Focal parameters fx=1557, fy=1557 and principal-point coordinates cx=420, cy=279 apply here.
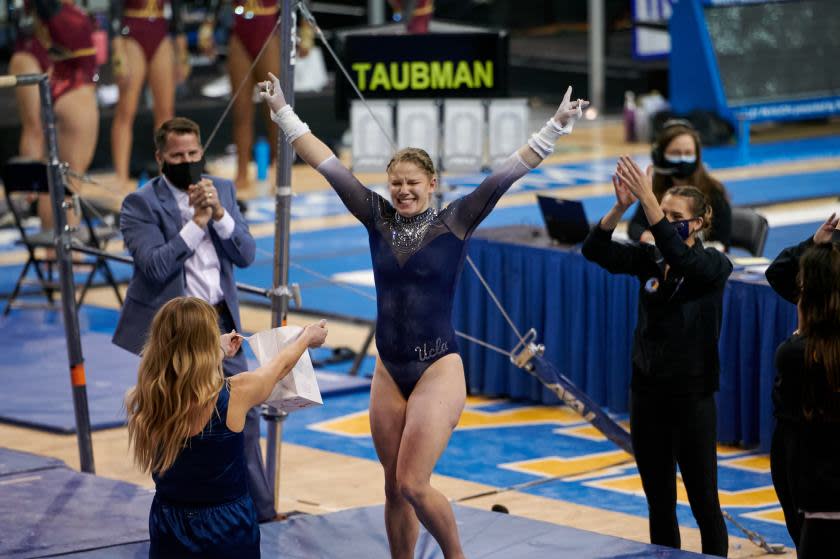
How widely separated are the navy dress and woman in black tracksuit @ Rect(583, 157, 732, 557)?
1.73m

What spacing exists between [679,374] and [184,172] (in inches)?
83.1

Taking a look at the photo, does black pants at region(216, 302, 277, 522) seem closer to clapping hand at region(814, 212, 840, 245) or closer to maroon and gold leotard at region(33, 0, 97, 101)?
clapping hand at region(814, 212, 840, 245)

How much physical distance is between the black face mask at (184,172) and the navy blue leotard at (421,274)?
47.0 inches

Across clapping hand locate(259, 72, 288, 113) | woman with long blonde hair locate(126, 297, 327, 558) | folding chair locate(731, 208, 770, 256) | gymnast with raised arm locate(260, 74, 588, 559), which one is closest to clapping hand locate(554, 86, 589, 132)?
gymnast with raised arm locate(260, 74, 588, 559)

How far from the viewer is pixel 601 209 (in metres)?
14.1

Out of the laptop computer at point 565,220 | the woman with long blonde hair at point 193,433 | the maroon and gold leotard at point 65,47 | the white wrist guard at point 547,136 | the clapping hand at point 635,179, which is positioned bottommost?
the woman with long blonde hair at point 193,433

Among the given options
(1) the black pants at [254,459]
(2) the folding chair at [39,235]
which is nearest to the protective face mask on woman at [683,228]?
(1) the black pants at [254,459]

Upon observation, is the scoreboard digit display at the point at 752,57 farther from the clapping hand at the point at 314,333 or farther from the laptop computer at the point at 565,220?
the clapping hand at the point at 314,333

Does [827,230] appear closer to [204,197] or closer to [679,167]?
[679,167]

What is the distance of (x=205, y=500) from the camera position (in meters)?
4.40

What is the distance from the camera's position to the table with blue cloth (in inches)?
290

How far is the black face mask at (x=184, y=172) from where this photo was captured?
6160 mm

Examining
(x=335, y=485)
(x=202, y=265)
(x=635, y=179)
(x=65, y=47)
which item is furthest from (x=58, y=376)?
(x=635, y=179)

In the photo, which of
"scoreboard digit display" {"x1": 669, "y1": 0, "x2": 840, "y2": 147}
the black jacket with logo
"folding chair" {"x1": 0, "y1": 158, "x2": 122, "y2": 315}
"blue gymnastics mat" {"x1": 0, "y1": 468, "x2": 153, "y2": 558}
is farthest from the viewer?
"scoreboard digit display" {"x1": 669, "y1": 0, "x2": 840, "y2": 147}
